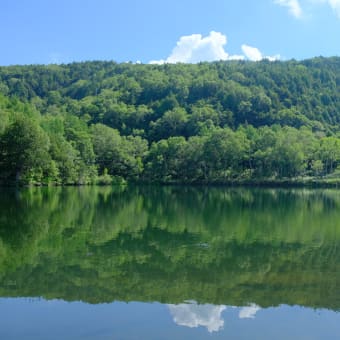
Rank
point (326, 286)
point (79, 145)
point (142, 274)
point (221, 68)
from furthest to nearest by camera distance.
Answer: point (221, 68)
point (79, 145)
point (142, 274)
point (326, 286)

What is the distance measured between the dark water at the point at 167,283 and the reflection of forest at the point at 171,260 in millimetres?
39

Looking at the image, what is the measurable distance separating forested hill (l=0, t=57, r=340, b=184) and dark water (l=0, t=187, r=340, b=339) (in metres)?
52.3

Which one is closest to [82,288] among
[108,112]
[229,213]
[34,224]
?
[34,224]

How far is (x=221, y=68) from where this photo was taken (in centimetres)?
19862

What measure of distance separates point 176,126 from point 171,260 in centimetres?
12823

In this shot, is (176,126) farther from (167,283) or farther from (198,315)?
(198,315)

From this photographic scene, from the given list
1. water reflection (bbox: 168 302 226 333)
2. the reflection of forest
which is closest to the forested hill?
the reflection of forest

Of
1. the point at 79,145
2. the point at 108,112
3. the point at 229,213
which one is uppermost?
the point at 108,112

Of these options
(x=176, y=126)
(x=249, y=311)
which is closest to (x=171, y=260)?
(x=249, y=311)

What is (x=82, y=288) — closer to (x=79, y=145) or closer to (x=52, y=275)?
(x=52, y=275)

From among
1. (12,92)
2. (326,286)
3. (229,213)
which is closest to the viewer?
(326,286)

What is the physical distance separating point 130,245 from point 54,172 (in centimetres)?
5950

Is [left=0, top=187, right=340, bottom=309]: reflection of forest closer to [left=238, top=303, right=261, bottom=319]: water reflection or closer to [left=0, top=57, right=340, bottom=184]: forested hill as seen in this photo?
[left=238, top=303, right=261, bottom=319]: water reflection

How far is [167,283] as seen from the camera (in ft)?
46.9
